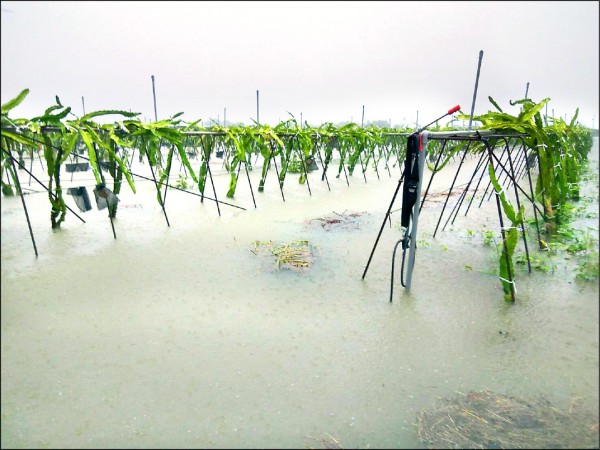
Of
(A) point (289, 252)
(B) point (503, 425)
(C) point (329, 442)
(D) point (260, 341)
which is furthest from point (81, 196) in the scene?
(B) point (503, 425)

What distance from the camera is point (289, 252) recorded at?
4574 mm

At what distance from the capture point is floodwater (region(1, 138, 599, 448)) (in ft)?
6.64

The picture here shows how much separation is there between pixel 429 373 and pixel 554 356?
972 millimetres

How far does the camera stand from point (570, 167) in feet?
21.1

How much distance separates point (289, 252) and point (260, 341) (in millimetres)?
1861

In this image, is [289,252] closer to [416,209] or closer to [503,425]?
[416,209]

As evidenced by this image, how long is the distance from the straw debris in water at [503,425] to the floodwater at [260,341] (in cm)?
9

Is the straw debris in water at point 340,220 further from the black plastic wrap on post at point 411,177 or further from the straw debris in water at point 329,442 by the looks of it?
the straw debris in water at point 329,442

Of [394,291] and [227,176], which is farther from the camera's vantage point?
[227,176]

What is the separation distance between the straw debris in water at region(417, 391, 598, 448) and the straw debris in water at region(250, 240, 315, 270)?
2.38 m

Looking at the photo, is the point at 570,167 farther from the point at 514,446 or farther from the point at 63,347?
the point at 63,347

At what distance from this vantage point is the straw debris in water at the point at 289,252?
429 centimetres

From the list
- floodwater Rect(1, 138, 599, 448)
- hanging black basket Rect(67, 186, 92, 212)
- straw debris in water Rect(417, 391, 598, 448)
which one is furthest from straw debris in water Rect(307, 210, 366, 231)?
straw debris in water Rect(417, 391, 598, 448)

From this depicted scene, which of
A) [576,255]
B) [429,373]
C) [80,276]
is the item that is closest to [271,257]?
[80,276]
